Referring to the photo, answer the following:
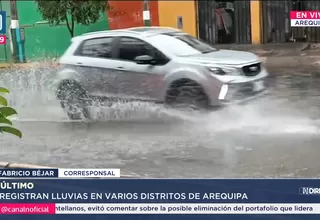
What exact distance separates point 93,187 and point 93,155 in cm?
42

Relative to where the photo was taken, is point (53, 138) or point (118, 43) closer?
point (118, 43)

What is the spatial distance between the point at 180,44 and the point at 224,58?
0.27m

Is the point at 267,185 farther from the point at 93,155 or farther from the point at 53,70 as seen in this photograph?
the point at 53,70

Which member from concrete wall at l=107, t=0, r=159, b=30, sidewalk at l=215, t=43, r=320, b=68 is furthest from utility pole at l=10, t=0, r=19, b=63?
sidewalk at l=215, t=43, r=320, b=68

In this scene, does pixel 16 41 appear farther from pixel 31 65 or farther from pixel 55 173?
pixel 55 173

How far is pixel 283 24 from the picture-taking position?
2.98m

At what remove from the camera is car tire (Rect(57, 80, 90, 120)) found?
314 centimetres

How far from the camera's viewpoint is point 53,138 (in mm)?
3328

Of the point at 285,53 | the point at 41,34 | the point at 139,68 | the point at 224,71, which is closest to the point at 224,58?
→ the point at 224,71

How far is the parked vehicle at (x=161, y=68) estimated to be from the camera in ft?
9.55

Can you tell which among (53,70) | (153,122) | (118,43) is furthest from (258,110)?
(53,70)

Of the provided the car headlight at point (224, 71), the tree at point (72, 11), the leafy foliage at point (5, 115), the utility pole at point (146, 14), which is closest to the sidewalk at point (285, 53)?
the car headlight at point (224, 71)

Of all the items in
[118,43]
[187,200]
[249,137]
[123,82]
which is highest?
[118,43]

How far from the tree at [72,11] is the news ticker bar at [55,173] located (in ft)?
2.68
